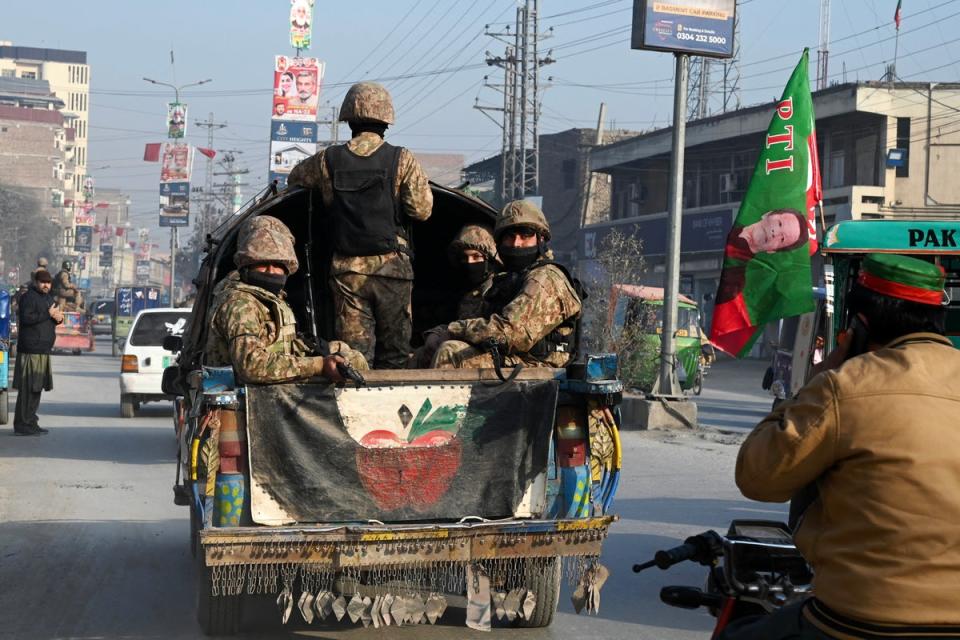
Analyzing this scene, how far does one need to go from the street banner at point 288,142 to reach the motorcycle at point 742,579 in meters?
39.3

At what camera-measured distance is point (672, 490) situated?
40.1 feet

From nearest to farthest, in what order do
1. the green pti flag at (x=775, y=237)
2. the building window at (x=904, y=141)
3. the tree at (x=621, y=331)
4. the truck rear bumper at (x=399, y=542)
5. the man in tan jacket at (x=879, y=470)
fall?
the man in tan jacket at (x=879, y=470)
the truck rear bumper at (x=399, y=542)
the green pti flag at (x=775, y=237)
the tree at (x=621, y=331)
the building window at (x=904, y=141)

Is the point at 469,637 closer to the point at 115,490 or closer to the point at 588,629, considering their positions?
the point at 588,629

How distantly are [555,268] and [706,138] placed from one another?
1572 inches

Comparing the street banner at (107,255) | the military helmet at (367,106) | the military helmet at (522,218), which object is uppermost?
the street banner at (107,255)

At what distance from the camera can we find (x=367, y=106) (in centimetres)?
759

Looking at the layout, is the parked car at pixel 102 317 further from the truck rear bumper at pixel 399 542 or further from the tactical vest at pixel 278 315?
the truck rear bumper at pixel 399 542

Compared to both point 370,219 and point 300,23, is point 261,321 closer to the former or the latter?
point 370,219

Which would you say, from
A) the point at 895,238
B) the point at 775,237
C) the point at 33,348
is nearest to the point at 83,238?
the point at 33,348

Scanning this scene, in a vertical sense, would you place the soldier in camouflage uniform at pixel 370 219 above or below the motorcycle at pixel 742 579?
above

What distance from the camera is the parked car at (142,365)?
18.9 metres

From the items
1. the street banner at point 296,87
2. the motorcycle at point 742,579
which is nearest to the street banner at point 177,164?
the street banner at point 296,87

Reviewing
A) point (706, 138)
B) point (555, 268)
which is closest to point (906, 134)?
point (706, 138)

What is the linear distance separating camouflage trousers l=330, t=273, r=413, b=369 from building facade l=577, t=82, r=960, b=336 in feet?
76.9
